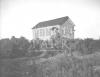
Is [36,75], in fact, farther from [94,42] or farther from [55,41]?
[55,41]

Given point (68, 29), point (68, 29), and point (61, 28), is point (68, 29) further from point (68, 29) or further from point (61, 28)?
point (61, 28)

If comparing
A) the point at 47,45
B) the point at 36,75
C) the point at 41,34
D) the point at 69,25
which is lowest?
the point at 36,75

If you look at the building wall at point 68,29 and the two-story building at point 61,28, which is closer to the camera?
the two-story building at point 61,28

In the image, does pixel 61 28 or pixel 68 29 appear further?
pixel 68 29

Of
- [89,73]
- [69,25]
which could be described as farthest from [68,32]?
[89,73]

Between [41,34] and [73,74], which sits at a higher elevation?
[41,34]

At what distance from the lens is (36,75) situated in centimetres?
428

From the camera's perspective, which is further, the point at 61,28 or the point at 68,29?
the point at 68,29

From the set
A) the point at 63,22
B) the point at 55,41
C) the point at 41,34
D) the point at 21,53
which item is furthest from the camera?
the point at 41,34

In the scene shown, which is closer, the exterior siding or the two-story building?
the two-story building

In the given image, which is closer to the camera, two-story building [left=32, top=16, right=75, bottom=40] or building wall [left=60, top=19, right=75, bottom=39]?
two-story building [left=32, top=16, right=75, bottom=40]

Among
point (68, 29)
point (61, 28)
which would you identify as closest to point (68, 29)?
point (68, 29)

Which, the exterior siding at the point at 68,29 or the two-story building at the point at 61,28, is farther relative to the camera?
the exterior siding at the point at 68,29

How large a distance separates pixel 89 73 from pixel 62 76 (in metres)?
1.28
